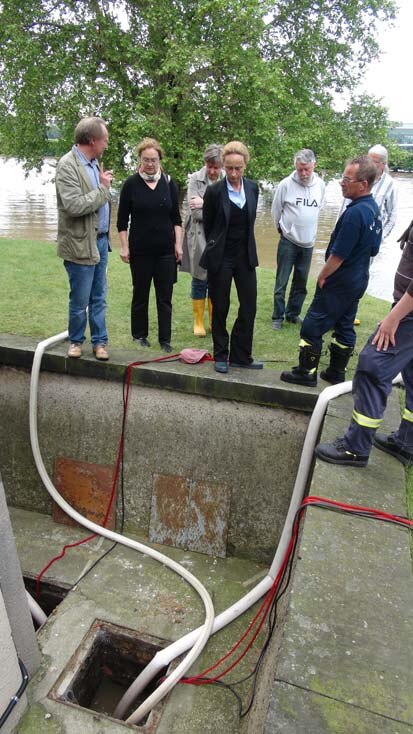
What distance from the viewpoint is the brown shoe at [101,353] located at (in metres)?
4.38

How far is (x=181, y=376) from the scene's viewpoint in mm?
4172

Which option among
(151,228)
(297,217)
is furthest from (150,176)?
(297,217)

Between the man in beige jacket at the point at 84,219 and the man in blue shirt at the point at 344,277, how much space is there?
1.76m

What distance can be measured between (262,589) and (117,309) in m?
3.75

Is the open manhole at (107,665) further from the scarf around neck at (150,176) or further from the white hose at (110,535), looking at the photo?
the scarf around neck at (150,176)

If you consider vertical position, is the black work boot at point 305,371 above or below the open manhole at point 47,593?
above

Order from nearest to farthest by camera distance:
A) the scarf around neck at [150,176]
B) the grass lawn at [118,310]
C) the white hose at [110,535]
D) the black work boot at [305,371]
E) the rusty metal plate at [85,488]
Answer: the white hose at [110,535] → the black work boot at [305,371] → the scarf around neck at [150,176] → the rusty metal plate at [85,488] → the grass lawn at [118,310]

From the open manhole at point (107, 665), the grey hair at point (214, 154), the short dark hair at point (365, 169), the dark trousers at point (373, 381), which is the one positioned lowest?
the open manhole at point (107, 665)

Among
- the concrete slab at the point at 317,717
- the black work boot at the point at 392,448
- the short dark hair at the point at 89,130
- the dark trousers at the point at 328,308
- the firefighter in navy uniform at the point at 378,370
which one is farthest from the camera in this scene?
the dark trousers at the point at 328,308

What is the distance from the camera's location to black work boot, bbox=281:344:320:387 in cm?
401

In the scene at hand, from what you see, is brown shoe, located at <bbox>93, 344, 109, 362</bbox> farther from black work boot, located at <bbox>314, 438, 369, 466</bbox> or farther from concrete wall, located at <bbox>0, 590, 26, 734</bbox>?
concrete wall, located at <bbox>0, 590, 26, 734</bbox>

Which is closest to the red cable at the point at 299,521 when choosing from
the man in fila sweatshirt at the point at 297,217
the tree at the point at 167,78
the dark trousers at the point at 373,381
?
the dark trousers at the point at 373,381

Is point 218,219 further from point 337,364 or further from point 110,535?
point 110,535

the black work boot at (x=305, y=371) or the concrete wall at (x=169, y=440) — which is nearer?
the black work boot at (x=305, y=371)
